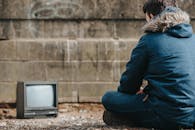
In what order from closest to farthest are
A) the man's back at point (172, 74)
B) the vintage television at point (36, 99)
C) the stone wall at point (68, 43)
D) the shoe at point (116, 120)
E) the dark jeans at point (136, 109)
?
the man's back at point (172, 74)
the dark jeans at point (136, 109)
the shoe at point (116, 120)
the vintage television at point (36, 99)
the stone wall at point (68, 43)

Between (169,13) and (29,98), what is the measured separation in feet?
12.1

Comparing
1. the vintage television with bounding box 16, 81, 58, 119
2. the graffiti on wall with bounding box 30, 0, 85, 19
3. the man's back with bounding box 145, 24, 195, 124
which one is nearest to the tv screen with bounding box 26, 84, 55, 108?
the vintage television with bounding box 16, 81, 58, 119

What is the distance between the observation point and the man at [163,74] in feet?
13.6

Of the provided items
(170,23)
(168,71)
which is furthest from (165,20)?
(168,71)

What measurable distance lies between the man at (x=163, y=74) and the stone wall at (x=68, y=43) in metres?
3.91

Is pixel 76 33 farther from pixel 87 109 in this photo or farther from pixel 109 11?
pixel 87 109

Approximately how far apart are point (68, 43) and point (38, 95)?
3.55 ft

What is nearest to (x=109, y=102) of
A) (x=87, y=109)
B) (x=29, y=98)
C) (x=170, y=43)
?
(x=170, y=43)

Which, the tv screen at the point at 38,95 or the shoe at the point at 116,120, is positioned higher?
the shoe at the point at 116,120

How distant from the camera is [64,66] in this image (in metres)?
8.23

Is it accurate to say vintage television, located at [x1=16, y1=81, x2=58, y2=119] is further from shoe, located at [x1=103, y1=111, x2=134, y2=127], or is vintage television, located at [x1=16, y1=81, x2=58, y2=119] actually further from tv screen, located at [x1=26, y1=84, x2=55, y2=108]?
shoe, located at [x1=103, y1=111, x2=134, y2=127]

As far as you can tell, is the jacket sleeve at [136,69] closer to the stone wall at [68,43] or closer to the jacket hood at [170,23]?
the jacket hood at [170,23]

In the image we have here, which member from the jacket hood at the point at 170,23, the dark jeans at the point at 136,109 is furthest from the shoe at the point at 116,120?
the jacket hood at the point at 170,23

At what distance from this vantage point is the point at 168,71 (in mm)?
4148
